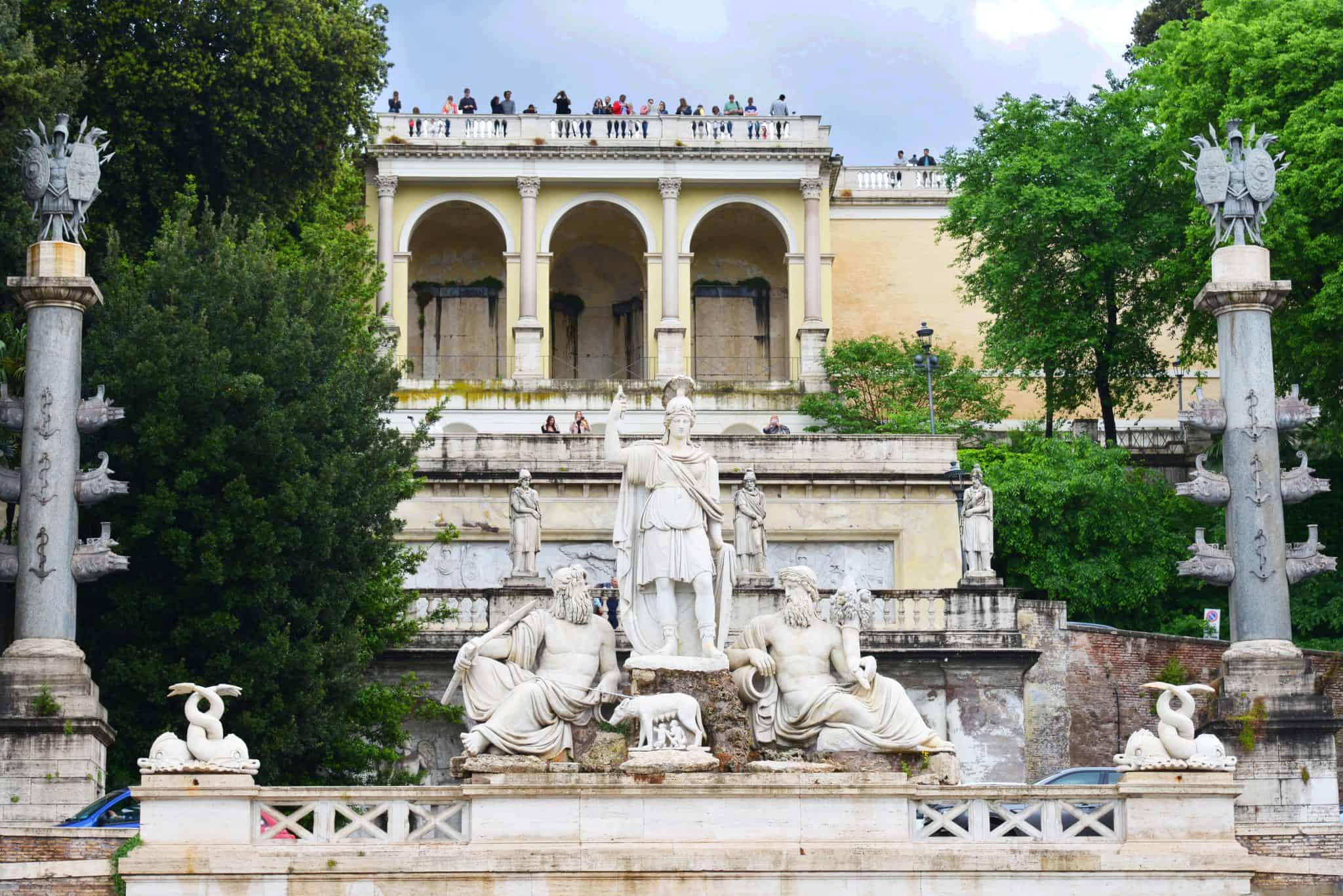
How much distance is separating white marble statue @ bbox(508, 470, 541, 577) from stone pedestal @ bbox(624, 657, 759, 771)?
1195 centimetres

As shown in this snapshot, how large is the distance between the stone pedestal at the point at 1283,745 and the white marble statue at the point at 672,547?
10.0m

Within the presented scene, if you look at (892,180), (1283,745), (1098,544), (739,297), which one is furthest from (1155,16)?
(1283,745)

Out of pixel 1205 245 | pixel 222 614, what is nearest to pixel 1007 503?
pixel 1205 245

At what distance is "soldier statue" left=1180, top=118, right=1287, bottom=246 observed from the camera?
3177 centimetres

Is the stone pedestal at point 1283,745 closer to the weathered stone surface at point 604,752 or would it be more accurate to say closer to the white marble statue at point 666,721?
the white marble statue at point 666,721

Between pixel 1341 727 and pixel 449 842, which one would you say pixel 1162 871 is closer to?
pixel 449 842

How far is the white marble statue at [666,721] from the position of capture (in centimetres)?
2134

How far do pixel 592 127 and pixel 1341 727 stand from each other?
112 feet

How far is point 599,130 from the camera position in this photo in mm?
60969

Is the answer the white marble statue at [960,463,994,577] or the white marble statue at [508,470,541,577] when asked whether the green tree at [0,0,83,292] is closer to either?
the white marble statue at [508,470,541,577]

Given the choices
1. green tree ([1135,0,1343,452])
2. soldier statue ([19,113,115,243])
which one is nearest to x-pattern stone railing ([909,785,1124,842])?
soldier statue ([19,113,115,243])

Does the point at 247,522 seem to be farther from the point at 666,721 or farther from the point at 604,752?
the point at 666,721

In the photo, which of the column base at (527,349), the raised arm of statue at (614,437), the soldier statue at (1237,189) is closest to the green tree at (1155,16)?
the column base at (527,349)

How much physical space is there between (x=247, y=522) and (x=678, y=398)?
7.82 metres
